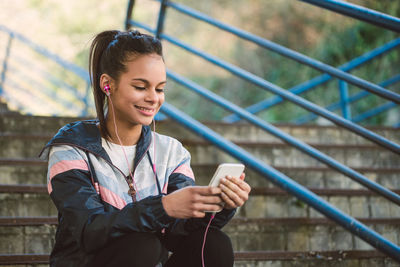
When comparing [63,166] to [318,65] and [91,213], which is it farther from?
[318,65]

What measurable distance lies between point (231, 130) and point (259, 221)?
0.89 metres

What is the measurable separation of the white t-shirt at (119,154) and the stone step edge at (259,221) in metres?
0.65

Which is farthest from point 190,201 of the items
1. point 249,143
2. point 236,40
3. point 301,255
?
point 236,40

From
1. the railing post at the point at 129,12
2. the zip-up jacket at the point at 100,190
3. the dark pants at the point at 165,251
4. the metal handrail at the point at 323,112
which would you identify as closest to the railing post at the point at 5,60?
the railing post at the point at 129,12

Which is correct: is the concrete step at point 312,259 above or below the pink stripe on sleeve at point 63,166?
below

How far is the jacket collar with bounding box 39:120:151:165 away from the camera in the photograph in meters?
1.36

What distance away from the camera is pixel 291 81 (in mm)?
9102

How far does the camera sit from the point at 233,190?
1243 mm

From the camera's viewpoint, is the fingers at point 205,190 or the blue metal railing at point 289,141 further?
the blue metal railing at point 289,141

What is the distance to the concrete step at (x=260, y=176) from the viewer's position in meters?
2.26

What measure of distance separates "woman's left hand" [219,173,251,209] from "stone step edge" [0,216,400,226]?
88 cm

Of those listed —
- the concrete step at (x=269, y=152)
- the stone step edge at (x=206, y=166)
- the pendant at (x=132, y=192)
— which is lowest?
the pendant at (x=132, y=192)

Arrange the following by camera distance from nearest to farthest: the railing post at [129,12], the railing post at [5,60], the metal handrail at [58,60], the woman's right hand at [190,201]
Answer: the woman's right hand at [190,201] → the railing post at [129,12] → the metal handrail at [58,60] → the railing post at [5,60]

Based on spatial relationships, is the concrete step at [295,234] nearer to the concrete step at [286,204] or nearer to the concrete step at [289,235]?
the concrete step at [289,235]
